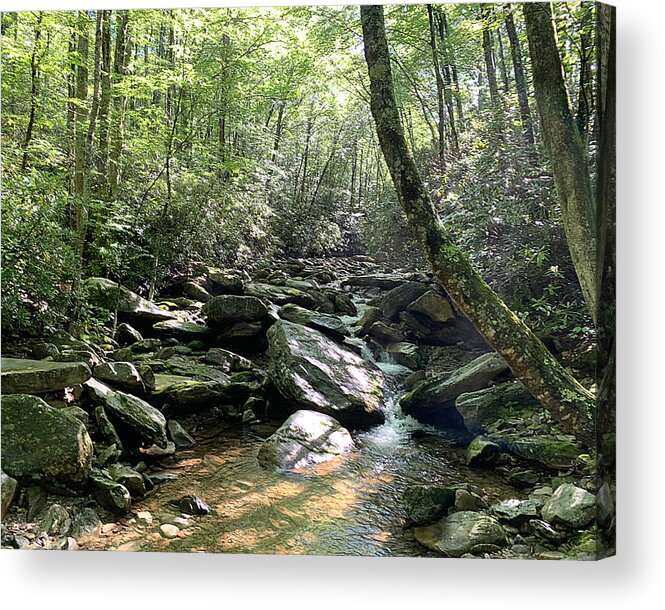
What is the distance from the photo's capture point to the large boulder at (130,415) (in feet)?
11.2

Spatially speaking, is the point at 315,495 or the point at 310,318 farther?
the point at 310,318

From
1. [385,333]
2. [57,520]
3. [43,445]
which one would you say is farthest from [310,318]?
[57,520]

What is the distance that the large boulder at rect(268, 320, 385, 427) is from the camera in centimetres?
340

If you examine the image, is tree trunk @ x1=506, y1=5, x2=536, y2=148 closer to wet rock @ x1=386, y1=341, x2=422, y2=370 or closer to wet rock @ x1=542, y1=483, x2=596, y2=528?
wet rock @ x1=386, y1=341, x2=422, y2=370

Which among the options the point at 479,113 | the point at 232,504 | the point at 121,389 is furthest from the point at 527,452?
the point at 121,389

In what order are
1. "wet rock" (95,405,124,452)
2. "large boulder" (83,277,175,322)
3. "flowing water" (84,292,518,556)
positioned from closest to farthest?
"flowing water" (84,292,518,556)
"wet rock" (95,405,124,452)
"large boulder" (83,277,175,322)

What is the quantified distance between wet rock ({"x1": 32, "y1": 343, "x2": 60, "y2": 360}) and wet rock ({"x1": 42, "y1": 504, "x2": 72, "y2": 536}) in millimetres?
791

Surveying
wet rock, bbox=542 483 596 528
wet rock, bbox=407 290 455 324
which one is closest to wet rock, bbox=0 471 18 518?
wet rock, bbox=407 290 455 324

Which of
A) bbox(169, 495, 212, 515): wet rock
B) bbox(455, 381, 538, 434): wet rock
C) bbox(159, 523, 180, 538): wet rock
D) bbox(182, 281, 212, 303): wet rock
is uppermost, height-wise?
bbox(182, 281, 212, 303): wet rock

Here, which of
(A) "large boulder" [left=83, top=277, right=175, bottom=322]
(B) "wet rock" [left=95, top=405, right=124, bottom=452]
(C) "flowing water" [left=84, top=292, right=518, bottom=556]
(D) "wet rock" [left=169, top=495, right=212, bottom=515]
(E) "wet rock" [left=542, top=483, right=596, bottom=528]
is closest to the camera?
(E) "wet rock" [left=542, top=483, right=596, bottom=528]

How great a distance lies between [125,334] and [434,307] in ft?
5.56

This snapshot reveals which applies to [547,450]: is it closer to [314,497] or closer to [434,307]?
[434,307]

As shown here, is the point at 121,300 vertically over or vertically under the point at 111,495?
over

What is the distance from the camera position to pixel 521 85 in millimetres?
3166
